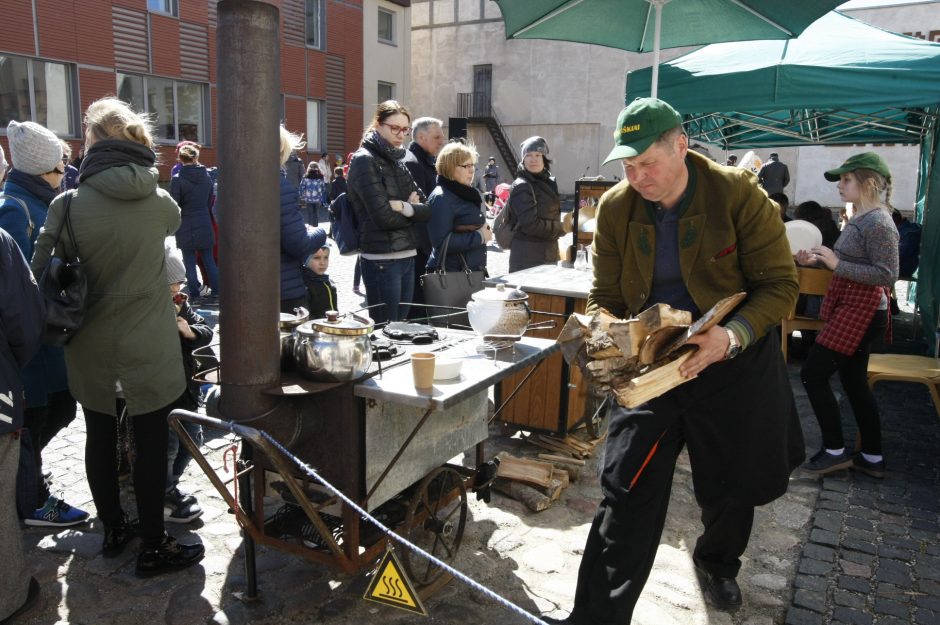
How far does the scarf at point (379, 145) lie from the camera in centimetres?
462

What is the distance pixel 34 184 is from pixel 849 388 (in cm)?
456

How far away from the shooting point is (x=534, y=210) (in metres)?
5.76

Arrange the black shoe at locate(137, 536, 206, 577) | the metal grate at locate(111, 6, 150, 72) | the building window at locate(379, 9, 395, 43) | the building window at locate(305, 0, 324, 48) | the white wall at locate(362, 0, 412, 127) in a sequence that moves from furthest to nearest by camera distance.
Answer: the building window at locate(379, 9, 395, 43) < the white wall at locate(362, 0, 412, 127) < the building window at locate(305, 0, 324, 48) < the metal grate at locate(111, 6, 150, 72) < the black shoe at locate(137, 536, 206, 577)

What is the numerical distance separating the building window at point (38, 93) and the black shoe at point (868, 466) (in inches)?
720

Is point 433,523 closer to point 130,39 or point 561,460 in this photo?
point 561,460

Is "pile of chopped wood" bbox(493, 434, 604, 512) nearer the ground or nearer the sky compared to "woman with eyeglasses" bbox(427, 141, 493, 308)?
nearer the ground

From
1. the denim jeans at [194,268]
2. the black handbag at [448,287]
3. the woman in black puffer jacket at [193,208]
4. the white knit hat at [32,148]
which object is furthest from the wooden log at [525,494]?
the denim jeans at [194,268]

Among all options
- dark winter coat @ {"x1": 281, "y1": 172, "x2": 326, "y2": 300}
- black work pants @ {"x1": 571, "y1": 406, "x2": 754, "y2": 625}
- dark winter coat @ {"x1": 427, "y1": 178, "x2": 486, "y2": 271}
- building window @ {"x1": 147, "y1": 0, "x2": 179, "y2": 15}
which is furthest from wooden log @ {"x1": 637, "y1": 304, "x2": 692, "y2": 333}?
building window @ {"x1": 147, "y1": 0, "x2": 179, "y2": 15}

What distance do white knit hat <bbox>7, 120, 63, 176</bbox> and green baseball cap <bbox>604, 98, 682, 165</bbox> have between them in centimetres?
258

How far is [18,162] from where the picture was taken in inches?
135

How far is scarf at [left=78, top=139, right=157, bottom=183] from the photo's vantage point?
9.43 feet

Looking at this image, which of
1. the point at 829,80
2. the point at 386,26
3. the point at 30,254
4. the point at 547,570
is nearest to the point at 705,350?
the point at 547,570

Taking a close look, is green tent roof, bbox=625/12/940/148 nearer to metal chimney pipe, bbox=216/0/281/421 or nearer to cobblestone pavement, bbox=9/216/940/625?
cobblestone pavement, bbox=9/216/940/625

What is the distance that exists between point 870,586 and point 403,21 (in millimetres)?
28482
